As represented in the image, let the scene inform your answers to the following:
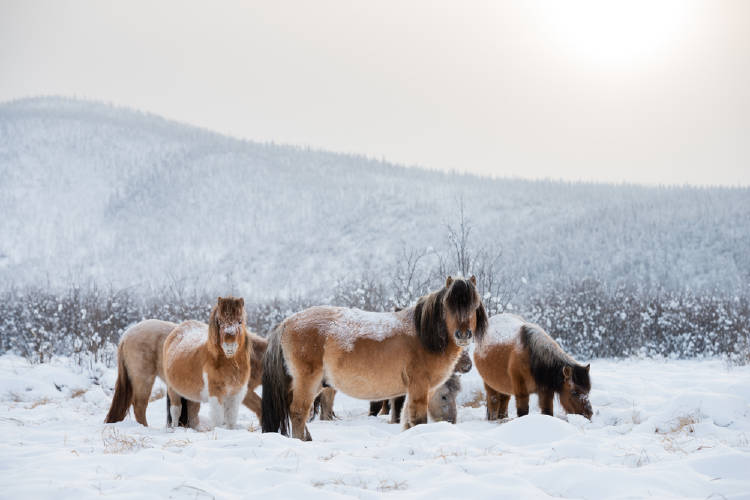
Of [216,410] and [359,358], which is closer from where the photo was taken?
[359,358]

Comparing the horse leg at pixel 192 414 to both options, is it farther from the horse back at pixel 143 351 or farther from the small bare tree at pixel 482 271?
the small bare tree at pixel 482 271

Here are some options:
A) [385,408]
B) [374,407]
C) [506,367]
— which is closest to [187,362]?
[374,407]

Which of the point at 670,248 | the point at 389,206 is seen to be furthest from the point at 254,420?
the point at 389,206

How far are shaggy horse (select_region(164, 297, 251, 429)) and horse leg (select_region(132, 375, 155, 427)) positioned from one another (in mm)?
734

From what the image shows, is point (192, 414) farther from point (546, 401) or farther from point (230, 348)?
point (546, 401)

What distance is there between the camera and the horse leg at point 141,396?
741 cm

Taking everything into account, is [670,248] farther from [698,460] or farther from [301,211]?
[698,460]

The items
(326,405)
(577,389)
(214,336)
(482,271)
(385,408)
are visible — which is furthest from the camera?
(482,271)

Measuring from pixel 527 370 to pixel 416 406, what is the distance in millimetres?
2179

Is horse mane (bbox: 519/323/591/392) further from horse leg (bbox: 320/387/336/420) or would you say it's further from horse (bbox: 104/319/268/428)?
horse (bbox: 104/319/268/428)

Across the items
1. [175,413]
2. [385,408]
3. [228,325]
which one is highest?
[228,325]

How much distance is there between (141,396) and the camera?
24.6ft

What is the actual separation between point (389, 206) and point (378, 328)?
6456cm

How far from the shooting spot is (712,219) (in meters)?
48.8
